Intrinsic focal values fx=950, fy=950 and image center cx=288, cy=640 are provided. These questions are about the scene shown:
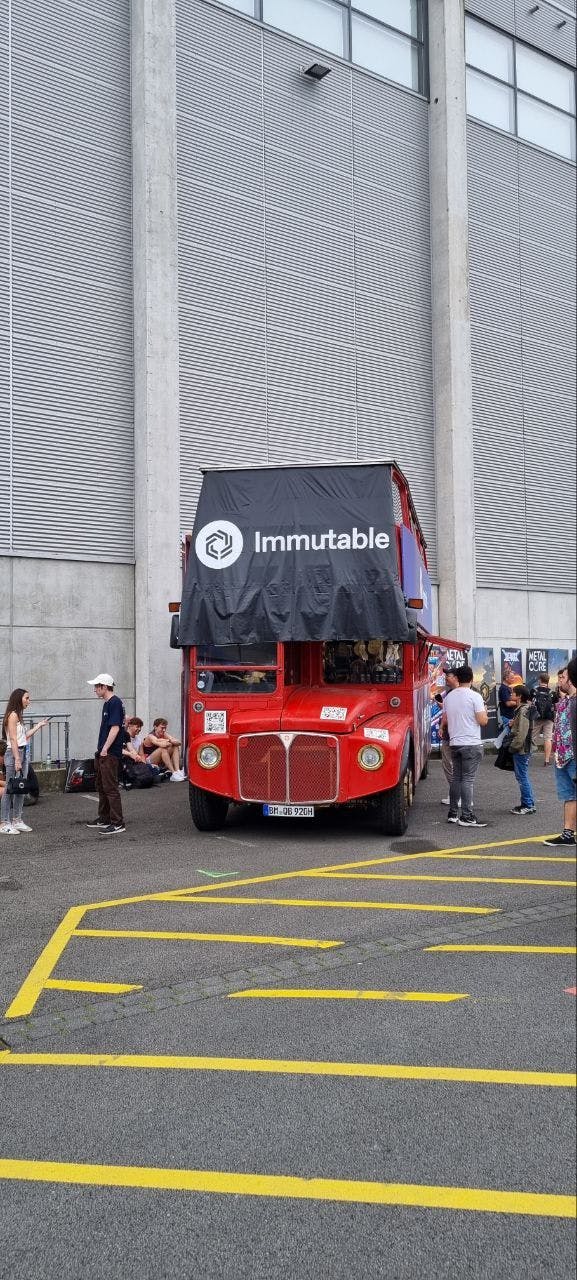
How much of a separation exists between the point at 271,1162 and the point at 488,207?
23.2m

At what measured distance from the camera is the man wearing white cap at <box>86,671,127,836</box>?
33.3 ft

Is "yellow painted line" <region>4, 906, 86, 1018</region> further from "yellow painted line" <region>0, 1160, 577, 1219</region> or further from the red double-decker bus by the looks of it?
the red double-decker bus

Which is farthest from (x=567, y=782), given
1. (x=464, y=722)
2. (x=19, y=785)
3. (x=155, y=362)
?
(x=155, y=362)

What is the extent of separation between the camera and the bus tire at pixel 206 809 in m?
10.1

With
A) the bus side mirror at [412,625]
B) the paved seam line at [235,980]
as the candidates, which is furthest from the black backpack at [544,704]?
the paved seam line at [235,980]

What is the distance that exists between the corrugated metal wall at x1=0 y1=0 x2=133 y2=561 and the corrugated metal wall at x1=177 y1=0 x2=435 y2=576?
1217 millimetres

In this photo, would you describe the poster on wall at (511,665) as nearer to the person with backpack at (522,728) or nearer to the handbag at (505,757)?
the handbag at (505,757)

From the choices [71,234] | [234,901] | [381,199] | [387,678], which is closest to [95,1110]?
[234,901]

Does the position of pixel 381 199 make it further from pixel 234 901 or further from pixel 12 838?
pixel 234 901

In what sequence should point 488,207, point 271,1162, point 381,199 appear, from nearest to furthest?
point 271,1162
point 381,199
point 488,207

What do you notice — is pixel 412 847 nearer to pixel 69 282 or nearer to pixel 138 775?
pixel 138 775

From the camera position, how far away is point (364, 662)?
32.9 ft

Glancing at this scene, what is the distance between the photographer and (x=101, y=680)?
10352 mm

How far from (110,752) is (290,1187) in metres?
7.53
